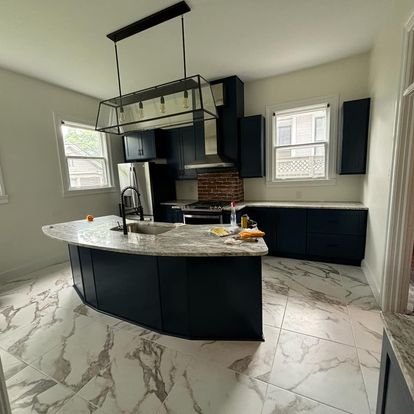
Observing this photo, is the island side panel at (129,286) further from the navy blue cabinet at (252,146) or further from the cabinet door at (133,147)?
the cabinet door at (133,147)

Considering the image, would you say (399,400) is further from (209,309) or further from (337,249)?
(337,249)

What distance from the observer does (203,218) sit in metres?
3.56

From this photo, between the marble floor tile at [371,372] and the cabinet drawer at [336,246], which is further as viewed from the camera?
the cabinet drawer at [336,246]

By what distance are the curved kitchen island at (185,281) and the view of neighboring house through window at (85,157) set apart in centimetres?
223

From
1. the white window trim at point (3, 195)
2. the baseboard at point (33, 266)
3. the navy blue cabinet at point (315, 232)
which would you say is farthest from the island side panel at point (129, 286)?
the navy blue cabinet at point (315, 232)

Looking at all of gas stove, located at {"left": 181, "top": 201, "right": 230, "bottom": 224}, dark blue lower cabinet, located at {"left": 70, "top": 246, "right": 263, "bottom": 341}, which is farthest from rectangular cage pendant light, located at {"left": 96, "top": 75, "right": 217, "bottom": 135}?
gas stove, located at {"left": 181, "top": 201, "right": 230, "bottom": 224}

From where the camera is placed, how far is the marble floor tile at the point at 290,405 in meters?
1.30

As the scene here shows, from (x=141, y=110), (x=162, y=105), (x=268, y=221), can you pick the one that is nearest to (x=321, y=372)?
(x=268, y=221)

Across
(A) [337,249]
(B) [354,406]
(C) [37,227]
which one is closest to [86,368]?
(B) [354,406]

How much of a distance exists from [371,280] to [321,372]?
1.59m

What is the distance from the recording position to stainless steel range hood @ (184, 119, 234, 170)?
3.67 metres

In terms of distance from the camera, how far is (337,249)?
10.5 feet

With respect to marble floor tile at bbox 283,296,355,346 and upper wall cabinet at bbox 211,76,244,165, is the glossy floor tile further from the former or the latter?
upper wall cabinet at bbox 211,76,244,165

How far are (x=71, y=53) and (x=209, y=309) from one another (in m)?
3.33
